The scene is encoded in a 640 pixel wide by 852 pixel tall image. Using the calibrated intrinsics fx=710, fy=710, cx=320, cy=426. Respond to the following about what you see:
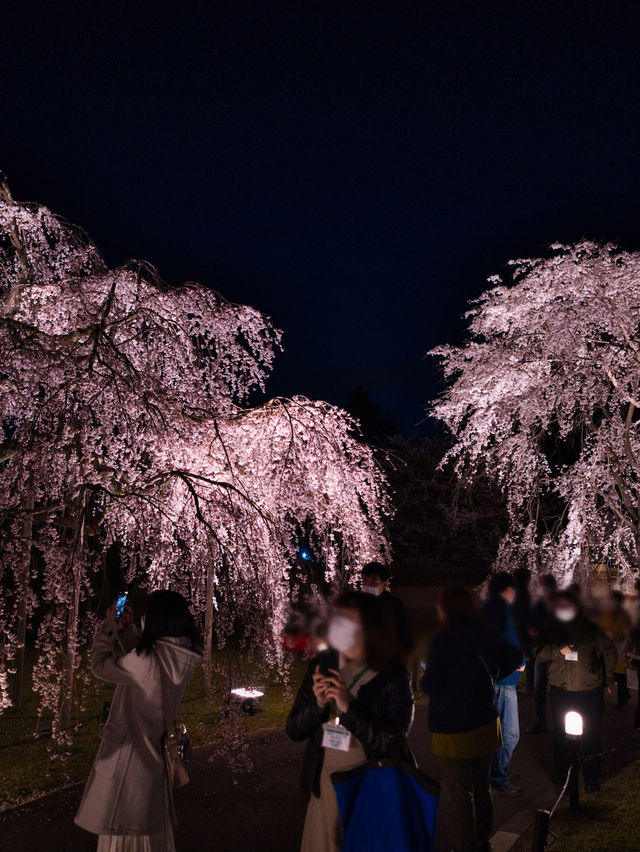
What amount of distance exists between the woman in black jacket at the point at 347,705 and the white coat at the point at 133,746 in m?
0.77

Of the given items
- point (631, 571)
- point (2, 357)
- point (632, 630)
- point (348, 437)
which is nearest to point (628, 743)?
point (631, 571)

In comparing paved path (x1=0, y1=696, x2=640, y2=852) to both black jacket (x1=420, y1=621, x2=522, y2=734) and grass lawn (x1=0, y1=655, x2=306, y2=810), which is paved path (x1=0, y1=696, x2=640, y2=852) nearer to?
grass lawn (x1=0, y1=655, x2=306, y2=810)

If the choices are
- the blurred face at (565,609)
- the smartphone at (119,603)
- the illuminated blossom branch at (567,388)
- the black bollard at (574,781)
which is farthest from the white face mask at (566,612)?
the illuminated blossom branch at (567,388)

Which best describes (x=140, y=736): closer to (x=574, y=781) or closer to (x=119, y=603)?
(x=119, y=603)

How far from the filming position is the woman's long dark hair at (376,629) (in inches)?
130

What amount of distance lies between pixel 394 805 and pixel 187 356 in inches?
235

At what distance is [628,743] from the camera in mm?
8258

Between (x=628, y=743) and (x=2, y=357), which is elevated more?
(x=2, y=357)

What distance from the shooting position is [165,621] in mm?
3738

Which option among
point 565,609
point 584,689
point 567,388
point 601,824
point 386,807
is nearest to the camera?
point 386,807

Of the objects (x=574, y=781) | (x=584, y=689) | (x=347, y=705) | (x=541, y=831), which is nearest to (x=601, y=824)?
(x=574, y=781)

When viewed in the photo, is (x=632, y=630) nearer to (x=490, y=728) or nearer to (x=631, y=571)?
(x=490, y=728)

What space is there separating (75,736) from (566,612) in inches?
292

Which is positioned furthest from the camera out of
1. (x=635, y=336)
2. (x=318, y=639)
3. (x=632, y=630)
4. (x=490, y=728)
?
(x=635, y=336)
